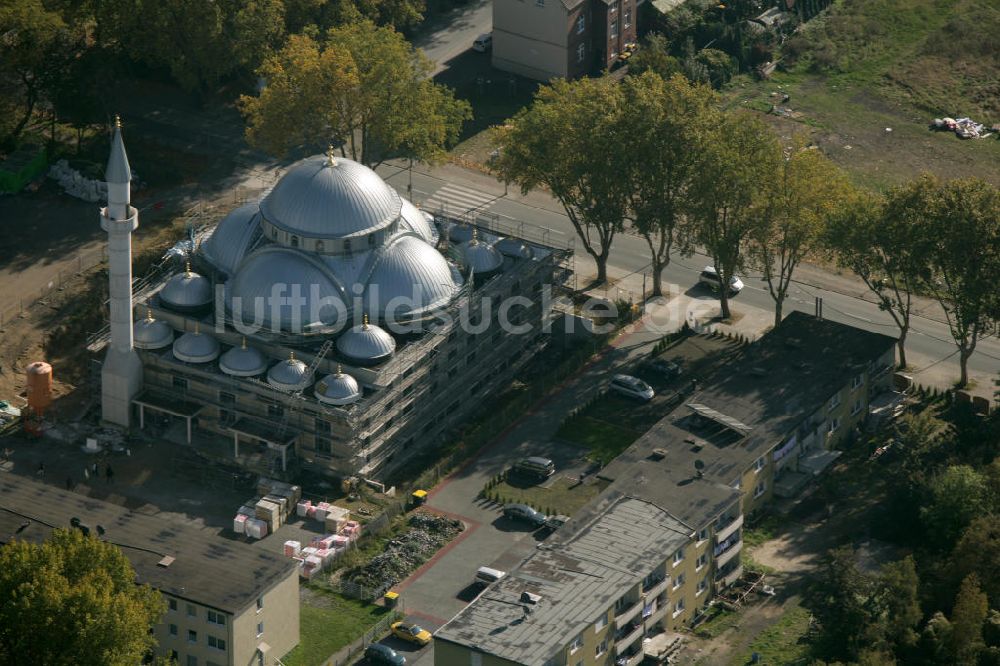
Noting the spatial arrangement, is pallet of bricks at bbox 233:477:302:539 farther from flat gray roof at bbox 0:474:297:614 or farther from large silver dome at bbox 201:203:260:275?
large silver dome at bbox 201:203:260:275

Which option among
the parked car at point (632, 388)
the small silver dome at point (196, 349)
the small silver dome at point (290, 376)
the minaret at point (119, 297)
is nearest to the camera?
the minaret at point (119, 297)

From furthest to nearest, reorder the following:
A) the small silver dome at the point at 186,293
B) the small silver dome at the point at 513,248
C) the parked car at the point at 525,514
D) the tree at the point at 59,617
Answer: the small silver dome at the point at 513,248 → the small silver dome at the point at 186,293 → the parked car at the point at 525,514 → the tree at the point at 59,617

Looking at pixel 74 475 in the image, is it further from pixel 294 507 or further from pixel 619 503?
pixel 619 503

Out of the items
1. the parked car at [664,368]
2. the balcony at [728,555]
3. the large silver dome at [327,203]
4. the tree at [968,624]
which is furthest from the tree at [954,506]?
the large silver dome at [327,203]

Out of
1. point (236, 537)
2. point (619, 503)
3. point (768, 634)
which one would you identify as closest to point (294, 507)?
point (236, 537)

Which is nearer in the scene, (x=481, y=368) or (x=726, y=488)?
(x=726, y=488)

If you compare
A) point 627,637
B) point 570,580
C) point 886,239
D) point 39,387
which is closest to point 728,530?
point 627,637

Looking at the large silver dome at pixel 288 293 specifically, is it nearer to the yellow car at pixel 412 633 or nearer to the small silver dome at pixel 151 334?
the small silver dome at pixel 151 334

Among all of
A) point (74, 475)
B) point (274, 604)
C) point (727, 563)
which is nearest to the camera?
point (274, 604)
